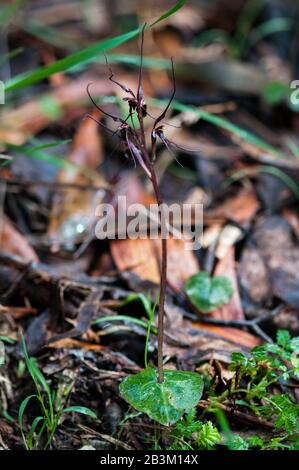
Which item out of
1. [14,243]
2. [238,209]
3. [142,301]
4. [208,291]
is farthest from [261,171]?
[14,243]

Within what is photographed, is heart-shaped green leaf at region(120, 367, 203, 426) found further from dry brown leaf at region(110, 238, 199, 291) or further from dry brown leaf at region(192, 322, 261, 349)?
dry brown leaf at region(110, 238, 199, 291)

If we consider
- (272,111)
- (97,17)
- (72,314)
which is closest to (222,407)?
(72,314)

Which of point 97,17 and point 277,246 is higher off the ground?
point 97,17

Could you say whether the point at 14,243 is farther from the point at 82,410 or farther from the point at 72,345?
the point at 82,410

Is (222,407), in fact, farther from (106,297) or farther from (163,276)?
(106,297)

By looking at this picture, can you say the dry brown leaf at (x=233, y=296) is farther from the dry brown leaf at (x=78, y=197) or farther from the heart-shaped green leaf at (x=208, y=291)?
the dry brown leaf at (x=78, y=197)
